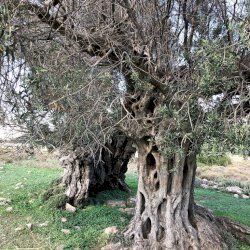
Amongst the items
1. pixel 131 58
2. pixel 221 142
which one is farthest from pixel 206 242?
pixel 131 58

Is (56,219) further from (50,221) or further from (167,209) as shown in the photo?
(167,209)

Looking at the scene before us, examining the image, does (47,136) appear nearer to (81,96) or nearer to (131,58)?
(81,96)

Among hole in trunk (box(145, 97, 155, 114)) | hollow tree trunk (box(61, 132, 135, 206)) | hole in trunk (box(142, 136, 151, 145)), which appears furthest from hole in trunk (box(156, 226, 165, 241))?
hole in trunk (box(145, 97, 155, 114))

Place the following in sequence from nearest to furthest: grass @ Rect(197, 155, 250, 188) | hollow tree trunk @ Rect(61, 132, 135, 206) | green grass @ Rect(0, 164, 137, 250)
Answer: green grass @ Rect(0, 164, 137, 250) → hollow tree trunk @ Rect(61, 132, 135, 206) → grass @ Rect(197, 155, 250, 188)

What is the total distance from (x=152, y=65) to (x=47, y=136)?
1.72 metres

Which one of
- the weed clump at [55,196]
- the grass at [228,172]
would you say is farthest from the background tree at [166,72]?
the grass at [228,172]

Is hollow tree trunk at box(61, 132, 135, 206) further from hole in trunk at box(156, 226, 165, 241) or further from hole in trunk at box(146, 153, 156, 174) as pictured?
hole in trunk at box(156, 226, 165, 241)

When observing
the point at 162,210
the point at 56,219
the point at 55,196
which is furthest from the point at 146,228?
the point at 55,196

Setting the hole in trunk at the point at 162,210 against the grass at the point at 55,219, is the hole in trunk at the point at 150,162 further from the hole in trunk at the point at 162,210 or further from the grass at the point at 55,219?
the grass at the point at 55,219

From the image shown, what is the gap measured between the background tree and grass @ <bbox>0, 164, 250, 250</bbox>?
84cm

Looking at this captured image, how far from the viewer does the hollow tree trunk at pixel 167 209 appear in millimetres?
5055

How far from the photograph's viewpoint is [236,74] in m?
3.84

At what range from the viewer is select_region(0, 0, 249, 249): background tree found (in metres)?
3.54

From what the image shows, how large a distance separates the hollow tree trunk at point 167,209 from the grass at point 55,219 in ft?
1.94
